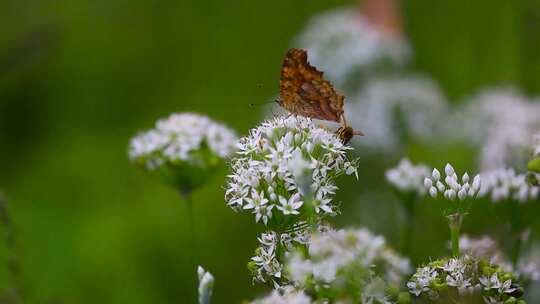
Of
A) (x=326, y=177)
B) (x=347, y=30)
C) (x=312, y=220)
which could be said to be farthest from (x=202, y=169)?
(x=347, y=30)

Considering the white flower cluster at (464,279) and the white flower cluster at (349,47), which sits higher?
the white flower cluster at (349,47)

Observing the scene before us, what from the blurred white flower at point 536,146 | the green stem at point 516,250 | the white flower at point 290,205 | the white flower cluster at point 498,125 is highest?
the white flower cluster at point 498,125

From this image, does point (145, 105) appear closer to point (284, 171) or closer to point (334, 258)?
point (284, 171)

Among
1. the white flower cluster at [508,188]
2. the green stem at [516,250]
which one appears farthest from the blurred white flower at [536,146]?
the green stem at [516,250]

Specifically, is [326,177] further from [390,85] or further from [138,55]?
[138,55]

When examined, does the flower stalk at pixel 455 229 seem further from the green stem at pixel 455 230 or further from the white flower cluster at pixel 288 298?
the white flower cluster at pixel 288 298

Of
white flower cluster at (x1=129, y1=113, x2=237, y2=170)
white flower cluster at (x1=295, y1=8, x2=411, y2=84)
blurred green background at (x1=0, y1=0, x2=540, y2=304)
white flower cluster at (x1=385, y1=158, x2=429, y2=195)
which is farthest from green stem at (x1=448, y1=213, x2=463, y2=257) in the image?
white flower cluster at (x1=295, y1=8, x2=411, y2=84)
